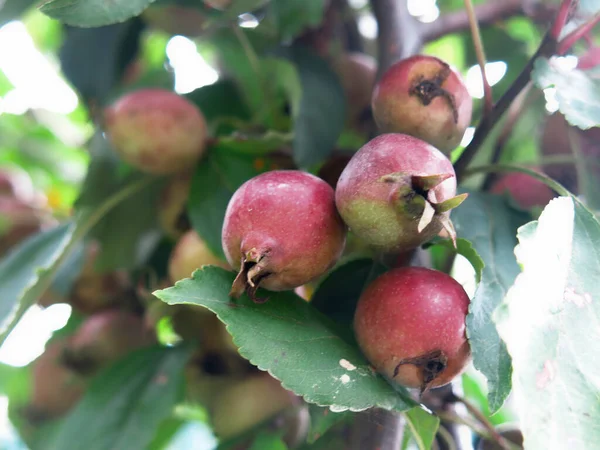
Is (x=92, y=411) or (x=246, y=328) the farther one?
(x=92, y=411)

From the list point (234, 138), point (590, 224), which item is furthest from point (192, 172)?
point (590, 224)

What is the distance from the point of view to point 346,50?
3.38 feet

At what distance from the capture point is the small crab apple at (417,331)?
435mm

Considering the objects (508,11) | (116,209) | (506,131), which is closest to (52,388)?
(116,209)

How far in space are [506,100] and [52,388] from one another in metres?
0.79

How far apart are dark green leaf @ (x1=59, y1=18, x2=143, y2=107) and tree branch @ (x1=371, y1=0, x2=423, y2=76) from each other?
42cm

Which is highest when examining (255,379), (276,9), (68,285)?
(276,9)

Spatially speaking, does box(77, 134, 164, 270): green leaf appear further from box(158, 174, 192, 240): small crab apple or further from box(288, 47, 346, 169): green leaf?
box(288, 47, 346, 169): green leaf

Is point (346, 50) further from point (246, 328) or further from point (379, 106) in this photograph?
point (246, 328)

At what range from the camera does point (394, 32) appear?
76cm

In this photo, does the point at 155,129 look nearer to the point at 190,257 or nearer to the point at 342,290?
the point at 190,257

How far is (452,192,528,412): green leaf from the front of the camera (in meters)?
0.42

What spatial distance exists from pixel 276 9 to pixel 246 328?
19.2 inches

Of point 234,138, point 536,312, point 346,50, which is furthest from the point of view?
point 346,50
